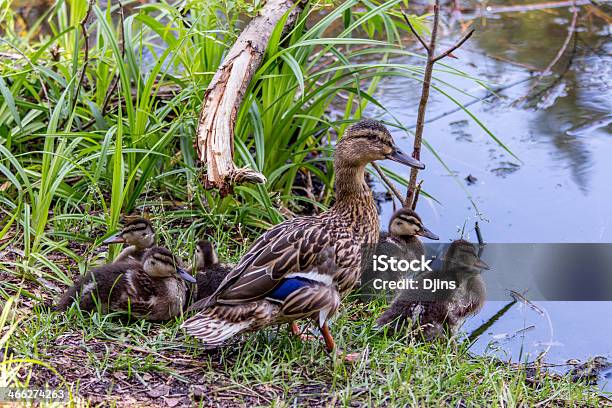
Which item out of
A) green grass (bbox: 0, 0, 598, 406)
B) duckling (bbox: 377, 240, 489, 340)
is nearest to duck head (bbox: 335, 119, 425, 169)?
green grass (bbox: 0, 0, 598, 406)

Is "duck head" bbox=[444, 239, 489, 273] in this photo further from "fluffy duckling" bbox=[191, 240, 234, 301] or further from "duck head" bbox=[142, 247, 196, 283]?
"duck head" bbox=[142, 247, 196, 283]

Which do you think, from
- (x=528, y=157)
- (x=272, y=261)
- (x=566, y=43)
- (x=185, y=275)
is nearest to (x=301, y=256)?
(x=272, y=261)

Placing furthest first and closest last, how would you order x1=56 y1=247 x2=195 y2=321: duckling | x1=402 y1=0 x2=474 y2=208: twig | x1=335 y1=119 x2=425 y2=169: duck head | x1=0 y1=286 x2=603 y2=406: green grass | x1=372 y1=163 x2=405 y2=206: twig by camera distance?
x1=372 y1=163 x2=405 y2=206: twig → x1=402 y1=0 x2=474 y2=208: twig → x1=335 y1=119 x2=425 y2=169: duck head → x1=56 y1=247 x2=195 y2=321: duckling → x1=0 y1=286 x2=603 y2=406: green grass

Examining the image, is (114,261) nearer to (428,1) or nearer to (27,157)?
(27,157)

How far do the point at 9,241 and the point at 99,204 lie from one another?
1.81 ft

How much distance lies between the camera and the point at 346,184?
4.33 m

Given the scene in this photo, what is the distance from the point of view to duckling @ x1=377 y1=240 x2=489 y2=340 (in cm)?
438

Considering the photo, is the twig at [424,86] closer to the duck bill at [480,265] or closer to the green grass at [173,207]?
the green grass at [173,207]

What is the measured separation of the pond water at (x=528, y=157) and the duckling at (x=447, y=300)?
222 millimetres

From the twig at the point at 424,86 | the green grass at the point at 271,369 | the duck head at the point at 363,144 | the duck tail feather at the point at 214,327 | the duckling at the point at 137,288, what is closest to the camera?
the green grass at the point at 271,369

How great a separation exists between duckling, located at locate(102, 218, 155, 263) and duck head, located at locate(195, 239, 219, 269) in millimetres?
255

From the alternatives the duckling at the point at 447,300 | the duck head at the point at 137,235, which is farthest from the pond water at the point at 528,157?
the duck head at the point at 137,235

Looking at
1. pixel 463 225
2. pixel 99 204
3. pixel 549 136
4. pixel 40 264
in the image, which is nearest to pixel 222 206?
pixel 99 204

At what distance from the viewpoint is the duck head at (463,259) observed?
4.83 metres
